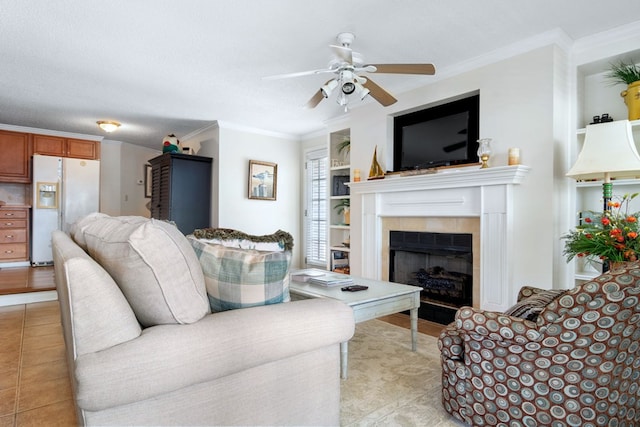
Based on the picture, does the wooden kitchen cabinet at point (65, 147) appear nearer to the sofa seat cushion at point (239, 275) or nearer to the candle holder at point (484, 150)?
the sofa seat cushion at point (239, 275)

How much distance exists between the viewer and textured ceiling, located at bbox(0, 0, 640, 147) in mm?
2344

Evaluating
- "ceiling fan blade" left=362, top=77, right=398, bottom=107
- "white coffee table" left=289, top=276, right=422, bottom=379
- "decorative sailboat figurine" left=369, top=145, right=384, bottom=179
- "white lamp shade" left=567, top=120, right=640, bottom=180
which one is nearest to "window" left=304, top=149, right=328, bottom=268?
"decorative sailboat figurine" left=369, top=145, right=384, bottom=179

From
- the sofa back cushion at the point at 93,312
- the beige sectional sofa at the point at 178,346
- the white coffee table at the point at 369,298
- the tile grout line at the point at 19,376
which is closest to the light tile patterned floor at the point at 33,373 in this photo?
the tile grout line at the point at 19,376

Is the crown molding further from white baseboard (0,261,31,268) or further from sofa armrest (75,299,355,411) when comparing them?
sofa armrest (75,299,355,411)

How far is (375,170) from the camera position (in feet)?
13.1

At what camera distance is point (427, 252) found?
3.58 m

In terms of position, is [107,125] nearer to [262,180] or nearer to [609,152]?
[262,180]

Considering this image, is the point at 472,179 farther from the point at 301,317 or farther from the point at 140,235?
the point at 140,235

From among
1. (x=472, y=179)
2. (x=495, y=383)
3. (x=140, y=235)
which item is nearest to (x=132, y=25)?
(x=140, y=235)

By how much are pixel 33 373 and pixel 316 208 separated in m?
4.23

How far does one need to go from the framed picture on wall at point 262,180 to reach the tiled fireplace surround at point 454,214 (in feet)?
6.16

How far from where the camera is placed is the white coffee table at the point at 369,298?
2201 millimetres

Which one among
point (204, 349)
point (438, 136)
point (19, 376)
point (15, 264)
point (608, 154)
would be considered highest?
point (438, 136)

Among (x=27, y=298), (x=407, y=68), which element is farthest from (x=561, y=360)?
(x=27, y=298)
